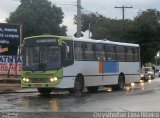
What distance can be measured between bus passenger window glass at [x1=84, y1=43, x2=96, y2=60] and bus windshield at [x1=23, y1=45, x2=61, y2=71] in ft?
9.94

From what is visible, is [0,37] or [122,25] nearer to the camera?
[0,37]

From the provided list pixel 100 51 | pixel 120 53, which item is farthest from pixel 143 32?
pixel 100 51

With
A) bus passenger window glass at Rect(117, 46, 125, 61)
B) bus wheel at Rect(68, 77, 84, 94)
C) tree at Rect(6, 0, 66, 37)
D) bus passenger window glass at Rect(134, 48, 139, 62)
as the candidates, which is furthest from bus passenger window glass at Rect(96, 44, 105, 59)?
tree at Rect(6, 0, 66, 37)

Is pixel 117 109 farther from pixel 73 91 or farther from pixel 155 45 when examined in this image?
pixel 155 45

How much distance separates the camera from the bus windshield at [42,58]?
86.4ft

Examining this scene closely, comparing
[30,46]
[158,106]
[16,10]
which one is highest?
[16,10]

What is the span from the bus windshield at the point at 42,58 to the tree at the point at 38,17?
42.5 m

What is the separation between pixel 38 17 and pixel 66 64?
4525 cm

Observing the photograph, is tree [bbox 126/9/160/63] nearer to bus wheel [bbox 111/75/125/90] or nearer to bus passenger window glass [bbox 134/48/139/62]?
bus passenger window glass [bbox 134/48/139/62]

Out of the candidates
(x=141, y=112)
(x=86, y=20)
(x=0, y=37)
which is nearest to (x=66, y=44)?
(x=141, y=112)

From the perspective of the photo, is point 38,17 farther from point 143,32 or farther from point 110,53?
point 110,53

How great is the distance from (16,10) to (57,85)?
1877 inches

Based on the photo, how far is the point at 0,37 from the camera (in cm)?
3875

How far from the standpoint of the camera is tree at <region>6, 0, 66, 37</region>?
2768 inches
